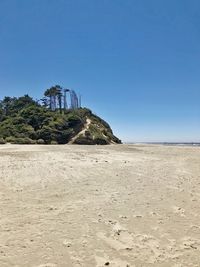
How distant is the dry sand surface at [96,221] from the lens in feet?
20.4

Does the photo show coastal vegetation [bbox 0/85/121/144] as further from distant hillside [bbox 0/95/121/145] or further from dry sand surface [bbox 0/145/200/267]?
dry sand surface [bbox 0/145/200/267]

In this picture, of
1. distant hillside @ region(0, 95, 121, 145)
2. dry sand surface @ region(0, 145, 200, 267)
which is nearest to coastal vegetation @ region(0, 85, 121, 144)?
distant hillside @ region(0, 95, 121, 145)

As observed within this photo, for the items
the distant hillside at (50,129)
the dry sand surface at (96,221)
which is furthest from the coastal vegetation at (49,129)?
the dry sand surface at (96,221)

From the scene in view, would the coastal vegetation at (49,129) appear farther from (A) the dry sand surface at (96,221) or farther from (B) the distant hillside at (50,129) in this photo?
(A) the dry sand surface at (96,221)

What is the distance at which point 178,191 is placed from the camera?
39.9ft

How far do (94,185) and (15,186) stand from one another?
8.56 ft

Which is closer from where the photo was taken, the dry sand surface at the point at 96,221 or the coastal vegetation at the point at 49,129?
the dry sand surface at the point at 96,221

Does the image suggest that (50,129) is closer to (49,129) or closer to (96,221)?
(49,129)

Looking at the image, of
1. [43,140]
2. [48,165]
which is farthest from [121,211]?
[43,140]

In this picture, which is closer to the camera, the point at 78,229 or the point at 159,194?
the point at 78,229

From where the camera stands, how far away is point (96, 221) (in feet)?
26.9

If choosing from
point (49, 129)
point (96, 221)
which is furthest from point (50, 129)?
point (96, 221)

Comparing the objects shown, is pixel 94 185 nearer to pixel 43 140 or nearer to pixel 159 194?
pixel 159 194

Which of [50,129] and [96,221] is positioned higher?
[50,129]
